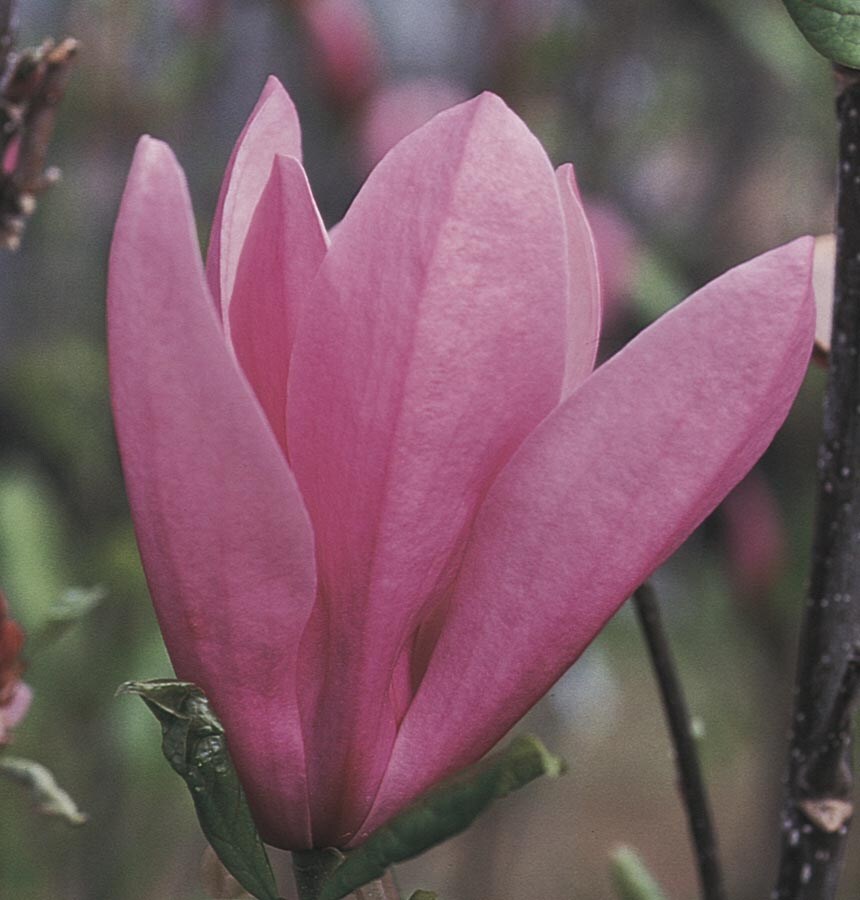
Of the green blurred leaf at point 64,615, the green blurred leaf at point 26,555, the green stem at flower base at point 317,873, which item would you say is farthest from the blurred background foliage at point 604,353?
the green stem at flower base at point 317,873

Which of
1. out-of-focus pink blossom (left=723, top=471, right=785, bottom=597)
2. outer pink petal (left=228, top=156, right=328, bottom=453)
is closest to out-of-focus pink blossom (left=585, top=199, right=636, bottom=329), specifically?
out-of-focus pink blossom (left=723, top=471, right=785, bottom=597)

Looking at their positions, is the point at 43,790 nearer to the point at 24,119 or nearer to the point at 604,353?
A: the point at 24,119

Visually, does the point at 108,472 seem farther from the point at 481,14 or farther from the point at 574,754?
the point at 574,754

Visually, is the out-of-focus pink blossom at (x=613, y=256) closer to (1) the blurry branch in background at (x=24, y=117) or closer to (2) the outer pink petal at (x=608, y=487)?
(1) the blurry branch in background at (x=24, y=117)

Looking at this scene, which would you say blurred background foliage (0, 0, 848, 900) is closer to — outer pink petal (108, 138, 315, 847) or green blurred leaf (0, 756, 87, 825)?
green blurred leaf (0, 756, 87, 825)

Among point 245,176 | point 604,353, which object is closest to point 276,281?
point 245,176

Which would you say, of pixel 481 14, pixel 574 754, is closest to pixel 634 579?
pixel 481 14
